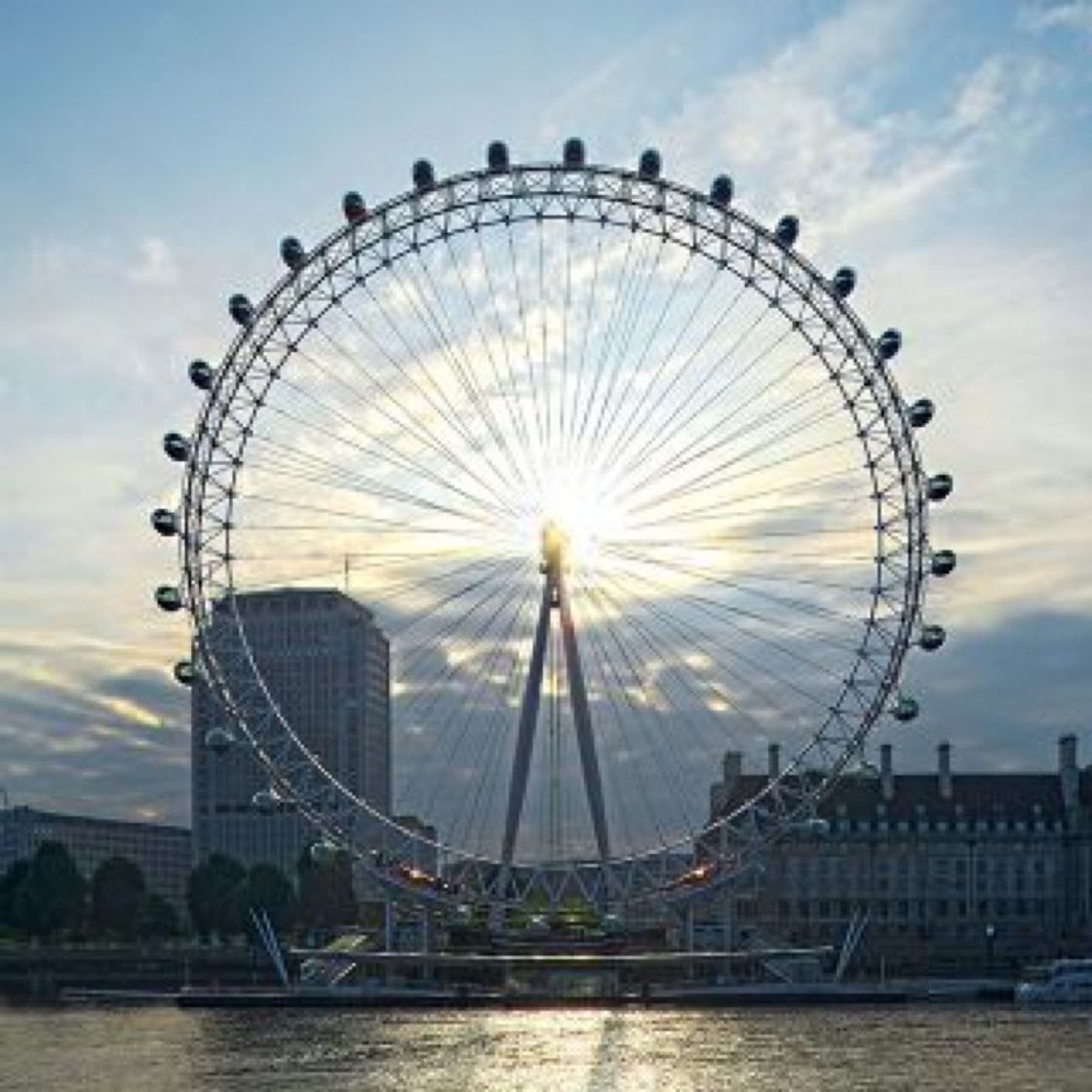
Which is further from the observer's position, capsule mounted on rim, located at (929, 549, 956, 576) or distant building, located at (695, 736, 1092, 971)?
distant building, located at (695, 736, 1092, 971)

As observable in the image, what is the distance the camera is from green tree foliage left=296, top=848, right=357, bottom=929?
14562 cm

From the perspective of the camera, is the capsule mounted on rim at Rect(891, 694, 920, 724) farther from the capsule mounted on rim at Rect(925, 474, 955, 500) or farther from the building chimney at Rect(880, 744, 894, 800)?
the building chimney at Rect(880, 744, 894, 800)

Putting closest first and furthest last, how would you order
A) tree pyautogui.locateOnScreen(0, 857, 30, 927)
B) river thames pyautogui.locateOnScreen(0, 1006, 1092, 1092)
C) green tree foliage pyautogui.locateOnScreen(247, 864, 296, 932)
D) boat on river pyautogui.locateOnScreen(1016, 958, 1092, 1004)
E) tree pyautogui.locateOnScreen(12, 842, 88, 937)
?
river thames pyautogui.locateOnScreen(0, 1006, 1092, 1092) → boat on river pyautogui.locateOnScreen(1016, 958, 1092, 1004) → tree pyautogui.locateOnScreen(12, 842, 88, 937) → tree pyautogui.locateOnScreen(0, 857, 30, 927) → green tree foliage pyautogui.locateOnScreen(247, 864, 296, 932)

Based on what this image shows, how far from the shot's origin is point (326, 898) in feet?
482

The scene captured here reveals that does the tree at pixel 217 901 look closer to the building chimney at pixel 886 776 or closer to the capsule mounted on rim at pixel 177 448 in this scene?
the building chimney at pixel 886 776

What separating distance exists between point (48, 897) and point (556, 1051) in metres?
73.2

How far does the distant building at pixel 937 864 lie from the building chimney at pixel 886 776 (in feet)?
0.29

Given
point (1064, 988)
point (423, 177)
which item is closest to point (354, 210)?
point (423, 177)

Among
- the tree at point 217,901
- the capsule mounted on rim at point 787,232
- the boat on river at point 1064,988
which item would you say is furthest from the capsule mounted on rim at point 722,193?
the tree at point 217,901

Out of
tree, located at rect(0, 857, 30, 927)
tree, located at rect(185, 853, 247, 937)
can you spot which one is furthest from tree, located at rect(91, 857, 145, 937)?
tree, located at rect(0, 857, 30, 927)

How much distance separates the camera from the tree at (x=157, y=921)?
5655 inches

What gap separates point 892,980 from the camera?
11394cm

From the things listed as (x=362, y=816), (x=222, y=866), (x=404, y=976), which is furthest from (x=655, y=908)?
(x=222, y=866)

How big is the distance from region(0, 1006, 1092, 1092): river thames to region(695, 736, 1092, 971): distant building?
175ft
